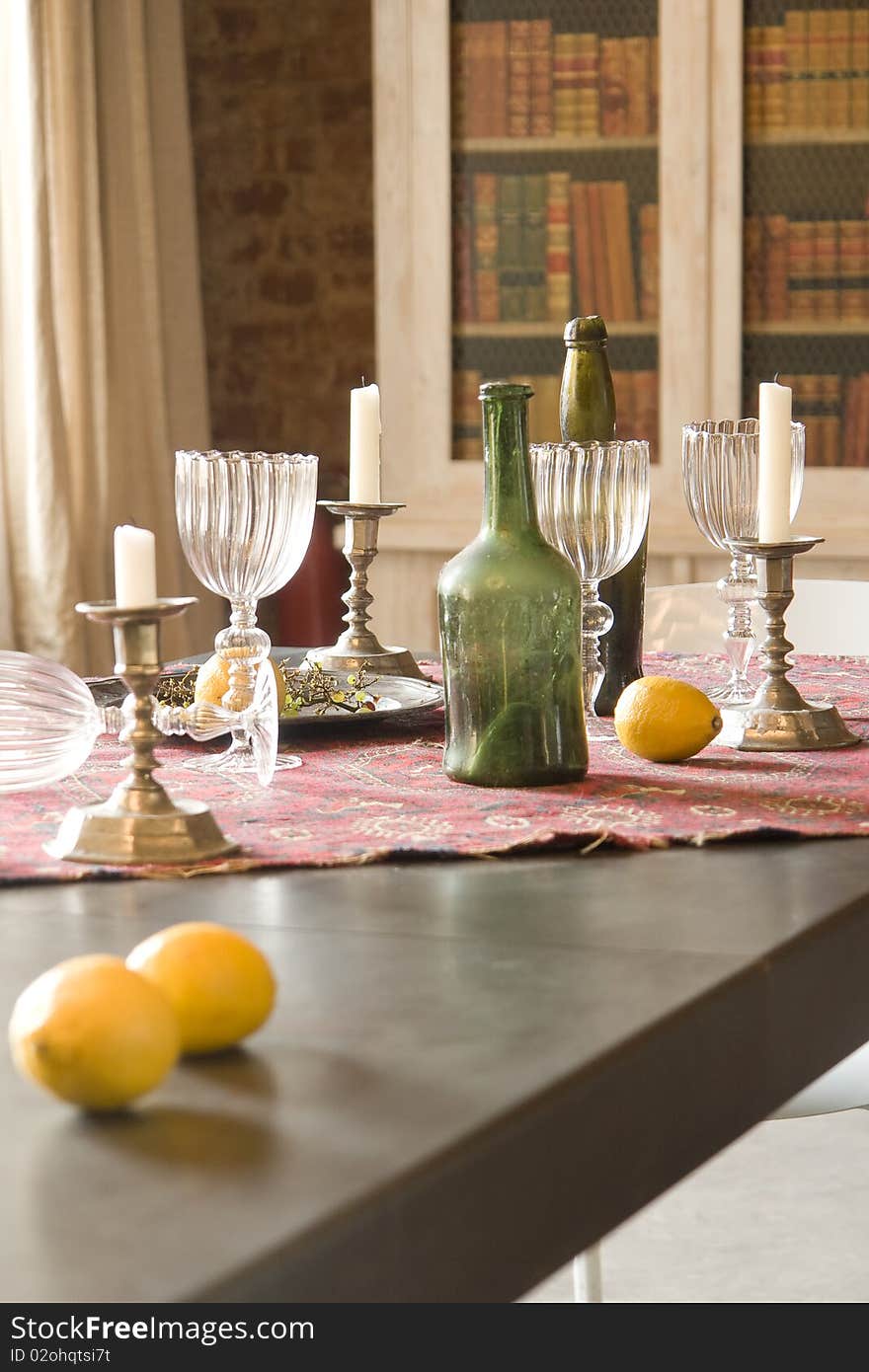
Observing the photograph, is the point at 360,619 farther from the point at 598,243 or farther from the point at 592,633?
the point at 598,243

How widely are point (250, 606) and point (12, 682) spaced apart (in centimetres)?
23

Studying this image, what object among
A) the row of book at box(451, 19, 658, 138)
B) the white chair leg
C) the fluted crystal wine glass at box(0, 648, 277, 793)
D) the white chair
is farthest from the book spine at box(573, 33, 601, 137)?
the fluted crystal wine glass at box(0, 648, 277, 793)

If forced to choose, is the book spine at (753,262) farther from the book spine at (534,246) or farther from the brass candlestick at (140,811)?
the brass candlestick at (140,811)

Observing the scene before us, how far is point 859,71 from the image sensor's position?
10.5 feet

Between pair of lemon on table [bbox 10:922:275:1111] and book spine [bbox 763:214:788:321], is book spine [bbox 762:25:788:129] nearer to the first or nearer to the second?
book spine [bbox 763:214:788:321]

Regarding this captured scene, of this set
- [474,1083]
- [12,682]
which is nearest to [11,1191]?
[474,1083]

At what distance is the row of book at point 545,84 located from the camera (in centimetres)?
330

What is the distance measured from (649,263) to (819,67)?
18.4 inches

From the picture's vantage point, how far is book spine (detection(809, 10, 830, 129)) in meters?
3.21

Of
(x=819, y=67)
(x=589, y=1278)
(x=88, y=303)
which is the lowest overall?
(x=589, y=1278)

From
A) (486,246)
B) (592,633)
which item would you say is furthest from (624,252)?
(592,633)

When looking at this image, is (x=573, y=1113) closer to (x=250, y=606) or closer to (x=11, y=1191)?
(x=11, y=1191)

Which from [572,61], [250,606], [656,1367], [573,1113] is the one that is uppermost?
[572,61]

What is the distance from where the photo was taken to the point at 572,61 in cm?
333
